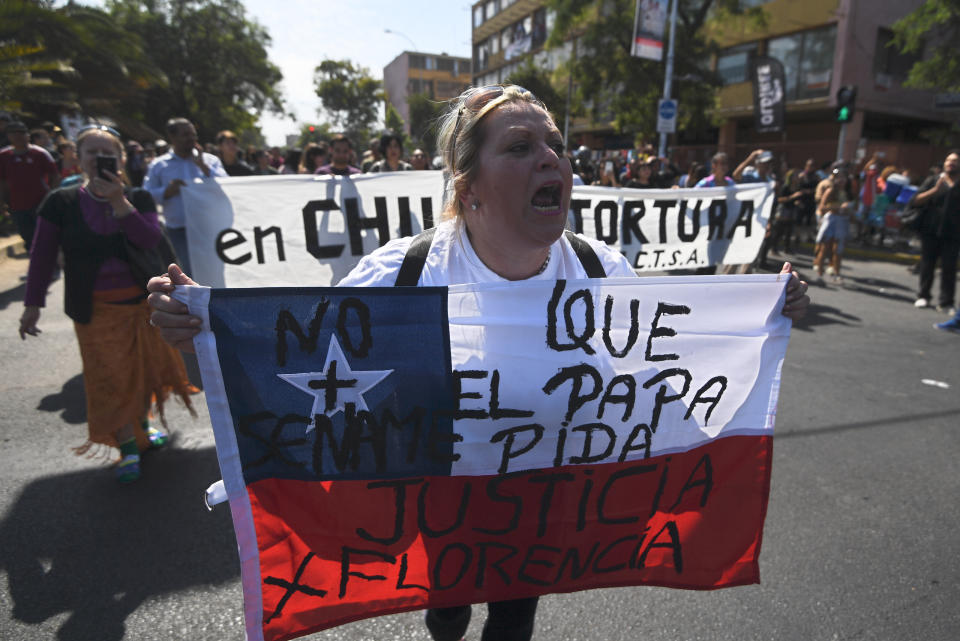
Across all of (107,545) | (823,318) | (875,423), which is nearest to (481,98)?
(107,545)

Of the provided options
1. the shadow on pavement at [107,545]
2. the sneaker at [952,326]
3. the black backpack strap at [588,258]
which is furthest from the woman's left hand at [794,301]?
the sneaker at [952,326]

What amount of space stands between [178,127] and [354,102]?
70432 mm

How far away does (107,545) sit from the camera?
2605 millimetres

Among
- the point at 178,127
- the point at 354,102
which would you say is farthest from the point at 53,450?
the point at 354,102

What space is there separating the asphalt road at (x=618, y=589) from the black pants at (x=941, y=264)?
4029mm

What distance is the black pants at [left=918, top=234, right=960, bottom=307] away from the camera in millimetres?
7410

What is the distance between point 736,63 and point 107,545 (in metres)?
29.5

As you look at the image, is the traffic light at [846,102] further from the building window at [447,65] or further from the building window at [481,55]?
the building window at [447,65]

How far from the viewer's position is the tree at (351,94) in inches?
2726

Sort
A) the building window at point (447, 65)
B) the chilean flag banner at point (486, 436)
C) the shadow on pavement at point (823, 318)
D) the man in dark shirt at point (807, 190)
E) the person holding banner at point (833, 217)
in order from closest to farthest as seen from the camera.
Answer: the chilean flag banner at point (486, 436) < the shadow on pavement at point (823, 318) < the person holding banner at point (833, 217) < the man in dark shirt at point (807, 190) < the building window at point (447, 65)

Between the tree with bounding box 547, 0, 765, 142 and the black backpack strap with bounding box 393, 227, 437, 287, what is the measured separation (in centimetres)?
2312

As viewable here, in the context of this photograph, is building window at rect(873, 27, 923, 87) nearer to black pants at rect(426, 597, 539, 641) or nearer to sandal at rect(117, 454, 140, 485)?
black pants at rect(426, 597, 539, 641)

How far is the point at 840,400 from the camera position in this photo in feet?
14.4

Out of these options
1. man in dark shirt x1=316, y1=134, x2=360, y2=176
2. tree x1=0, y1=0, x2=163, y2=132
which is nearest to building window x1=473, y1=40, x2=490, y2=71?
tree x1=0, y1=0, x2=163, y2=132
